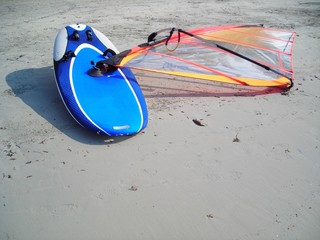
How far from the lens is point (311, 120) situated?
3.33 m

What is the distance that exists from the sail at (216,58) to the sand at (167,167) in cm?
27

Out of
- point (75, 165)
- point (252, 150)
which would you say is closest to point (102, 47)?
point (75, 165)

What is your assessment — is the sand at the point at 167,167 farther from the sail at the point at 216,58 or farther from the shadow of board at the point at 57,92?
the sail at the point at 216,58

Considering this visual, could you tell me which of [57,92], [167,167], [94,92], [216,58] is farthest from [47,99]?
[216,58]

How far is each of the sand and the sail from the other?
0.87 ft

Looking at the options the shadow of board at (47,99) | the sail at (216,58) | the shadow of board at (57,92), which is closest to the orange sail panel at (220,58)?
the sail at (216,58)

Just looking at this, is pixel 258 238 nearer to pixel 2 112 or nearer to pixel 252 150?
pixel 252 150

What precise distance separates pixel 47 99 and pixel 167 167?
1.83 m

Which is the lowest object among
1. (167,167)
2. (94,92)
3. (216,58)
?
(167,167)

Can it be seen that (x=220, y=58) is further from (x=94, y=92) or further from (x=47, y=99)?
(x=47, y=99)

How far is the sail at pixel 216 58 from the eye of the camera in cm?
350

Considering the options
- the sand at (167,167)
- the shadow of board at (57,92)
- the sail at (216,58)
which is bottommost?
the sand at (167,167)

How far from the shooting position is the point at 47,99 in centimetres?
354

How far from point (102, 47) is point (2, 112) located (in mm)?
1535
